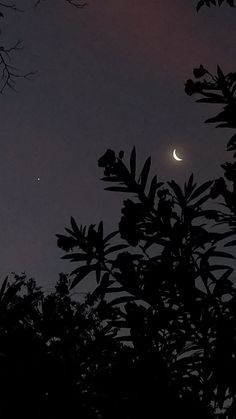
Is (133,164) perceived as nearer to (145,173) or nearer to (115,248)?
(145,173)

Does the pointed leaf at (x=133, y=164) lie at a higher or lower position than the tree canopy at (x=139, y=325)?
higher

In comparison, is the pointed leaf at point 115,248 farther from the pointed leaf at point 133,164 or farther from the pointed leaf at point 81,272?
the pointed leaf at point 133,164

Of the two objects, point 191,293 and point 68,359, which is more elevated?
point 191,293

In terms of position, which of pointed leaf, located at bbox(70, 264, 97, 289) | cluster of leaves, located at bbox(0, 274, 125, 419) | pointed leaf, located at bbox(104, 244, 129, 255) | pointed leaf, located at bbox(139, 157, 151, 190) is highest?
pointed leaf, located at bbox(139, 157, 151, 190)

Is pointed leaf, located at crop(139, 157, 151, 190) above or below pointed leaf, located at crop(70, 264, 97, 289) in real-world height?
above

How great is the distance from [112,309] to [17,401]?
122cm

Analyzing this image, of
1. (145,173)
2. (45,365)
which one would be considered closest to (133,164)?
(145,173)

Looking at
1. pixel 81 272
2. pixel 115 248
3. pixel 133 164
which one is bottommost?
pixel 81 272

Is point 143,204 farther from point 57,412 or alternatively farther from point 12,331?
point 57,412

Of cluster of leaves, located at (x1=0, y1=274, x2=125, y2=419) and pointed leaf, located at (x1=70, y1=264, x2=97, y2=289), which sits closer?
cluster of leaves, located at (x1=0, y1=274, x2=125, y2=419)

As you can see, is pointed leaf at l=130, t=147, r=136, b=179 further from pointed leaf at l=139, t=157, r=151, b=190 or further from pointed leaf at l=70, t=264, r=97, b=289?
pointed leaf at l=70, t=264, r=97, b=289

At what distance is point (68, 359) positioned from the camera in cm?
259

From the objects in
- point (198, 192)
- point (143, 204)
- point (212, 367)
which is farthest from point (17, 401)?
point (198, 192)

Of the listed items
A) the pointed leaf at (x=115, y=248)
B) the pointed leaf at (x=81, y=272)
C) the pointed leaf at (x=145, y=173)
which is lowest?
the pointed leaf at (x=81, y=272)
